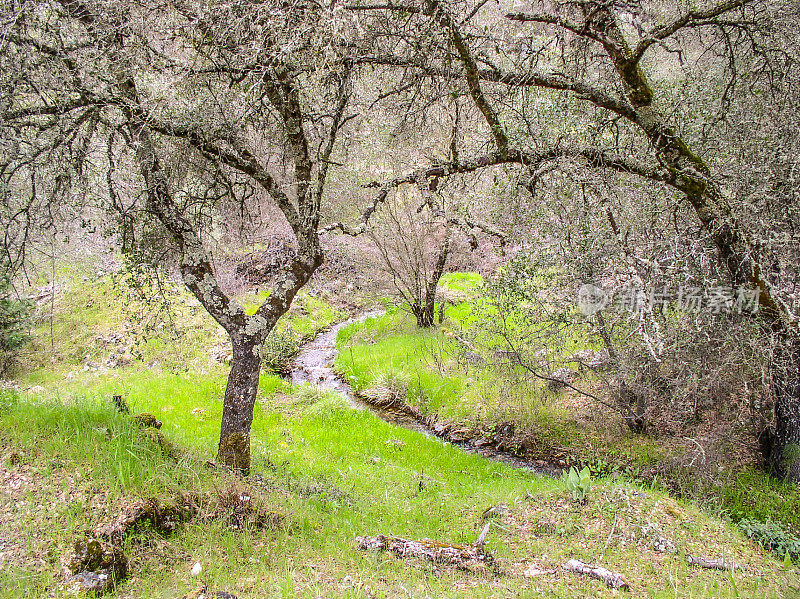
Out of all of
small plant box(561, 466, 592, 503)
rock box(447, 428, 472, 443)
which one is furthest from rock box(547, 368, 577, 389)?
small plant box(561, 466, 592, 503)

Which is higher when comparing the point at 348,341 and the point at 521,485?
the point at 348,341

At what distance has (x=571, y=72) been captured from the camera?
6.53 m

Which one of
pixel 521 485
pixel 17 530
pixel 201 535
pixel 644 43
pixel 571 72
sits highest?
pixel 571 72

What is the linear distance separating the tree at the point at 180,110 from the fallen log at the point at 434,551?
Result: 2.27m

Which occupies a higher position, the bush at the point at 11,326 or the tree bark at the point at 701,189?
the tree bark at the point at 701,189

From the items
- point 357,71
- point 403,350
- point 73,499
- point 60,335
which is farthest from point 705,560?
point 60,335

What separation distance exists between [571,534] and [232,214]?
6758mm

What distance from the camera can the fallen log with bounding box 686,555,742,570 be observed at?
13.9 ft

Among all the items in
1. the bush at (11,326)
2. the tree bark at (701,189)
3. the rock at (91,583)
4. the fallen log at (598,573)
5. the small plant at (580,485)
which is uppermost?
the tree bark at (701,189)

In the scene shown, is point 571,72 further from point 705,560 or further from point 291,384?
point 291,384

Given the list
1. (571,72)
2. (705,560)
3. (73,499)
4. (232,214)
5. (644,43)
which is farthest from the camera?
(232,214)

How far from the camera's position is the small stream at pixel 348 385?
8.63m

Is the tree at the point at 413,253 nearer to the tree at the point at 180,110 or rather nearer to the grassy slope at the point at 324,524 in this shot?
the tree at the point at 180,110

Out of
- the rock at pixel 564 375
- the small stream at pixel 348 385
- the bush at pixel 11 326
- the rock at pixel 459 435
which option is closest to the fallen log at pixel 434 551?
the small stream at pixel 348 385
